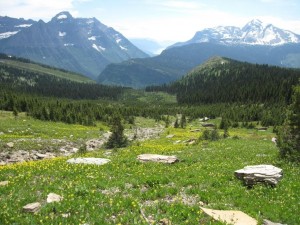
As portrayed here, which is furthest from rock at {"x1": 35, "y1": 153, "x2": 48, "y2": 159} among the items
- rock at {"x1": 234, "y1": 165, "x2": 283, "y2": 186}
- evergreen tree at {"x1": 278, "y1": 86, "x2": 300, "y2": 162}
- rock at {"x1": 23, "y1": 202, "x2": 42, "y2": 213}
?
evergreen tree at {"x1": 278, "y1": 86, "x2": 300, "y2": 162}

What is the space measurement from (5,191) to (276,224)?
1273 cm

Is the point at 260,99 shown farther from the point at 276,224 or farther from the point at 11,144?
the point at 276,224

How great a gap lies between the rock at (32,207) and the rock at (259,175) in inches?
458

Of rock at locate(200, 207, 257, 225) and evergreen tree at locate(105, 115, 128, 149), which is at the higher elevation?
rock at locate(200, 207, 257, 225)

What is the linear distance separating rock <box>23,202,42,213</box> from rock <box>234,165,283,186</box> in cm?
1164

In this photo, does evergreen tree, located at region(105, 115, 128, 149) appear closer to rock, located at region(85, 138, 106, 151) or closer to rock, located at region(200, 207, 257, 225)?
rock, located at region(85, 138, 106, 151)

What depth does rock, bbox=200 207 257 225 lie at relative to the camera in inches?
548

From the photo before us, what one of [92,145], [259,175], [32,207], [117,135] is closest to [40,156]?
[117,135]

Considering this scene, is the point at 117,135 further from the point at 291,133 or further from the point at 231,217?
the point at 231,217

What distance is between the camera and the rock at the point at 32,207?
14.2 meters

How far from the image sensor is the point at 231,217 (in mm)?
14344

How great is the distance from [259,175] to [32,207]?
1249 centimetres

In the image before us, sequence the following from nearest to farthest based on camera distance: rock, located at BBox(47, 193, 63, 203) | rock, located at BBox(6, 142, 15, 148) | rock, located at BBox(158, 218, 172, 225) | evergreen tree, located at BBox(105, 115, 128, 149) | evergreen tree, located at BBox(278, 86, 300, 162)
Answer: rock, located at BBox(158, 218, 172, 225) < rock, located at BBox(47, 193, 63, 203) < evergreen tree, located at BBox(278, 86, 300, 162) < rock, located at BBox(6, 142, 15, 148) < evergreen tree, located at BBox(105, 115, 128, 149)

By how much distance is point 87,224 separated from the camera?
43.2ft
